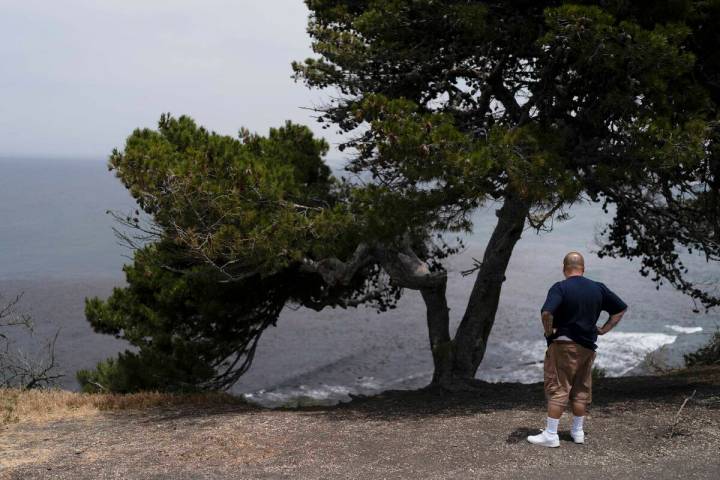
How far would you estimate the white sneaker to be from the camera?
7250 millimetres

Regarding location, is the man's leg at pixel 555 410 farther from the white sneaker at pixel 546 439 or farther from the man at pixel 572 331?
the white sneaker at pixel 546 439

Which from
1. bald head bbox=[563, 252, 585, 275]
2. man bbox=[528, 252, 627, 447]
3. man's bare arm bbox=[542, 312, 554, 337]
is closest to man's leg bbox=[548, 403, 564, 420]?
man bbox=[528, 252, 627, 447]

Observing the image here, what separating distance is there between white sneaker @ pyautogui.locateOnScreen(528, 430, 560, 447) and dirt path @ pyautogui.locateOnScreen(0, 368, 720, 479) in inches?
3.2

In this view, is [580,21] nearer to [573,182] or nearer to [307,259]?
[573,182]

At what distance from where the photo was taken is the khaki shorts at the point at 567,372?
7012 millimetres

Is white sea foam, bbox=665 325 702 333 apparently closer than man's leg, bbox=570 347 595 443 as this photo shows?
No

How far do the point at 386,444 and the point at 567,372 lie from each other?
219 centimetres

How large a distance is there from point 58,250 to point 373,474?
5304cm

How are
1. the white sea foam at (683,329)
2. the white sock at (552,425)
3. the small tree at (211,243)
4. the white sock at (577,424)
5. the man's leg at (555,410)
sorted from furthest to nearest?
the white sea foam at (683,329) < the small tree at (211,243) < the white sock at (577,424) < the white sock at (552,425) < the man's leg at (555,410)

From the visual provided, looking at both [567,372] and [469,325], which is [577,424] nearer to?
[567,372]

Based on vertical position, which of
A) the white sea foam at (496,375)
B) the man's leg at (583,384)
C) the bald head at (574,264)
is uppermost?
the bald head at (574,264)

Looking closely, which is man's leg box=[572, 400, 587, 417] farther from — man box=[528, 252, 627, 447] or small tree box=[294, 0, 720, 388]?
small tree box=[294, 0, 720, 388]

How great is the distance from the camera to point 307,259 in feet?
37.3

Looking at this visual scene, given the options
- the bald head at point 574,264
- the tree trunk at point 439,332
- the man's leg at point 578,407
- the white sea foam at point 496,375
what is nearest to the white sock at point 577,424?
the man's leg at point 578,407
